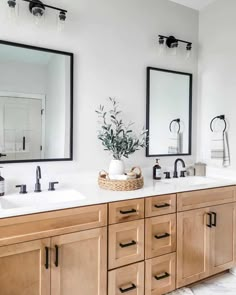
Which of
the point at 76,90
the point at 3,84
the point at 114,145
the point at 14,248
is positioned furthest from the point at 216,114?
the point at 14,248

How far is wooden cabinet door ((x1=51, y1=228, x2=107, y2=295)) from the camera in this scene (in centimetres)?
155

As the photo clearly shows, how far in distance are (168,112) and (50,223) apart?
5.65ft

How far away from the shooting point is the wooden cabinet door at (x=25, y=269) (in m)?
1.41

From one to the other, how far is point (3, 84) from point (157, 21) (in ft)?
5.44

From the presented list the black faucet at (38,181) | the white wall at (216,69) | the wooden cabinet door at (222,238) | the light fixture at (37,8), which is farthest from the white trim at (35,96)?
the white wall at (216,69)

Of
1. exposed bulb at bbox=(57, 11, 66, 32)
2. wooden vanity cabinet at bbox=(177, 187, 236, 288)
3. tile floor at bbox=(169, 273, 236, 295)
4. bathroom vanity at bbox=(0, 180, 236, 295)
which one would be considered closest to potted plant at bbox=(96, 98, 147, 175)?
bathroom vanity at bbox=(0, 180, 236, 295)

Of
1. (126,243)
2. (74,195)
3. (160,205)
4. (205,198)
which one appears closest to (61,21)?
(74,195)

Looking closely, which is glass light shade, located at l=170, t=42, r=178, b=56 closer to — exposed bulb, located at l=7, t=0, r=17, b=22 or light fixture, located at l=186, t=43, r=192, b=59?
light fixture, located at l=186, t=43, r=192, b=59

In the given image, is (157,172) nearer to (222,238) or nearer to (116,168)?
(116,168)

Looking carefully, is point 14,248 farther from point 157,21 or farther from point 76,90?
point 157,21

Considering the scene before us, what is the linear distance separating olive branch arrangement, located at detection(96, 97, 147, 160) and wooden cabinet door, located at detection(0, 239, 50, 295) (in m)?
0.96

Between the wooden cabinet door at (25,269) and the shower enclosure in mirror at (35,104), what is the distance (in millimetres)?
716

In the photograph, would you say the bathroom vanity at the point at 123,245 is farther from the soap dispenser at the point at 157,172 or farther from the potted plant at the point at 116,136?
the soap dispenser at the point at 157,172

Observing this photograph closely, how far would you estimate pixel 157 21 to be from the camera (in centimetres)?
258
